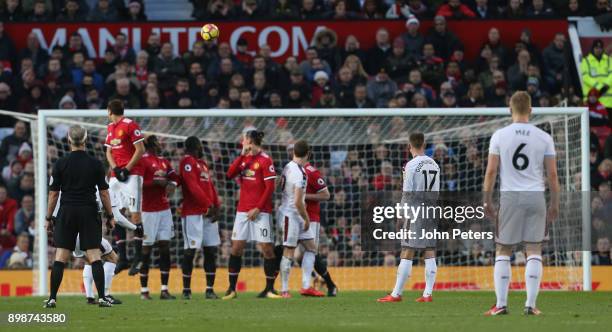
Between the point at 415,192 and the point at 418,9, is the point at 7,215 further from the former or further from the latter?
the point at 418,9

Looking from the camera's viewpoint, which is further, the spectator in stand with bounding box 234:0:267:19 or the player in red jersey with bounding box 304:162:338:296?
the spectator in stand with bounding box 234:0:267:19

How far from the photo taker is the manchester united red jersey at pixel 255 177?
17031 millimetres

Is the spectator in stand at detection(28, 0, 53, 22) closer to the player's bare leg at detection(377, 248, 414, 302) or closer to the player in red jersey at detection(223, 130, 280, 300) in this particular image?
the player in red jersey at detection(223, 130, 280, 300)

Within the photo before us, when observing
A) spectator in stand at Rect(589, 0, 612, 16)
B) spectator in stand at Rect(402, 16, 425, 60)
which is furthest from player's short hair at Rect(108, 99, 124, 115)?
spectator in stand at Rect(589, 0, 612, 16)

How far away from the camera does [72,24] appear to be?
2552 cm

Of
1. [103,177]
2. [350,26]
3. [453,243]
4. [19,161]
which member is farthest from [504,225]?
[350,26]

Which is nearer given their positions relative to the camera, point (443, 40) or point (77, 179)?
point (77, 179)

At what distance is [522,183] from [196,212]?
6515 mm

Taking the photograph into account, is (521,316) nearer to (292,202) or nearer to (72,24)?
(292,202)

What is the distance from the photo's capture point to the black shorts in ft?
45.5

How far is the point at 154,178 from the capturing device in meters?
17.0

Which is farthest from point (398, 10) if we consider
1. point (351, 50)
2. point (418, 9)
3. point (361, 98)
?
point (361, 98)

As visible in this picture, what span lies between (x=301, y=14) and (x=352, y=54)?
1656mm

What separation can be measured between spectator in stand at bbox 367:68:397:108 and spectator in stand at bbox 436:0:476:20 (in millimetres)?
2755
